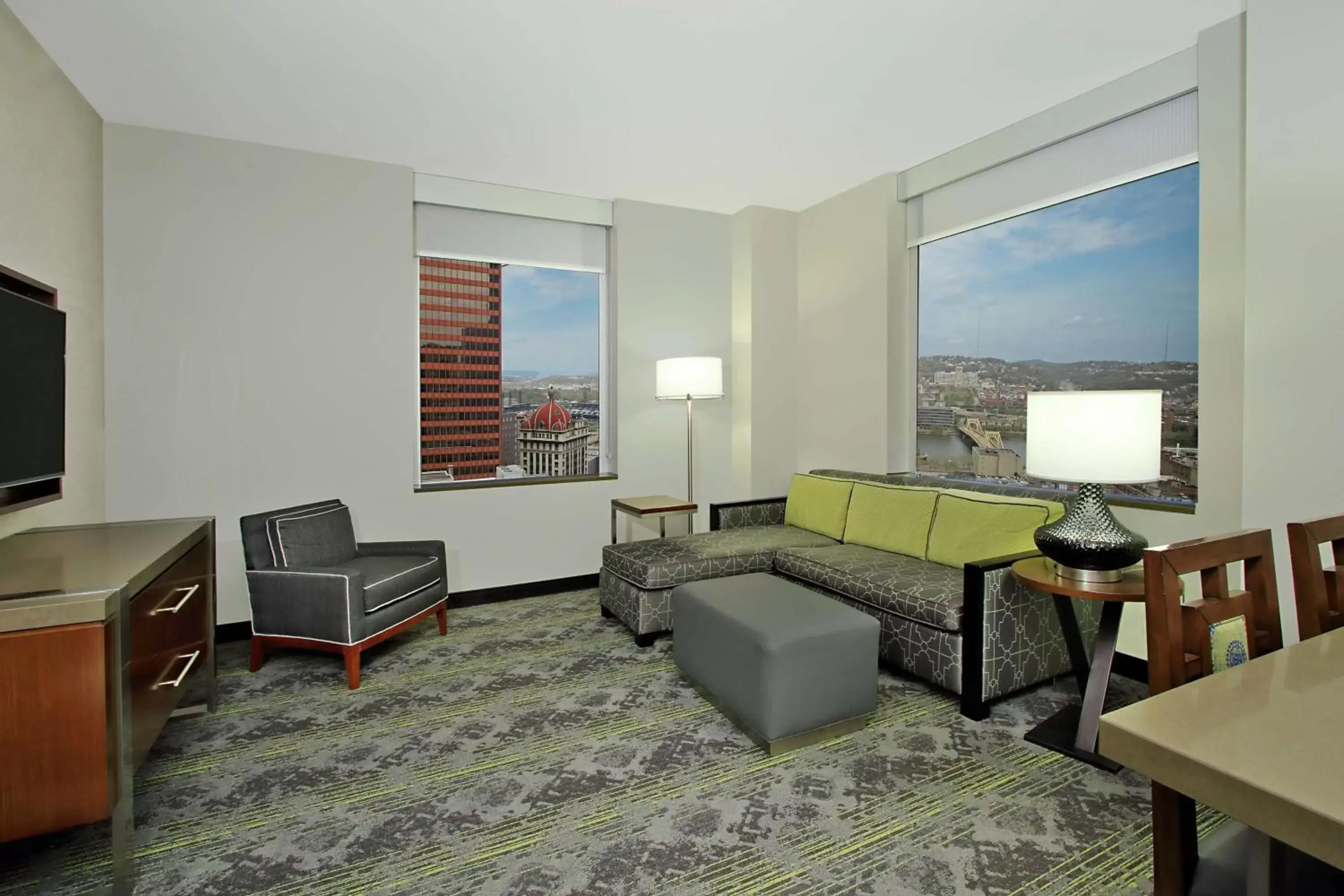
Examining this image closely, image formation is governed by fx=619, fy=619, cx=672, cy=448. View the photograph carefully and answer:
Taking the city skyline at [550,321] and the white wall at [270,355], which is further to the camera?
the city skyline at [550,321]

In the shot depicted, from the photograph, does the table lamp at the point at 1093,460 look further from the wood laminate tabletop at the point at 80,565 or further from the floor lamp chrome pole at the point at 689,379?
the wood laminate tabletop at the point at 80,565

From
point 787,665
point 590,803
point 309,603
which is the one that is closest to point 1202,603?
point 787,665

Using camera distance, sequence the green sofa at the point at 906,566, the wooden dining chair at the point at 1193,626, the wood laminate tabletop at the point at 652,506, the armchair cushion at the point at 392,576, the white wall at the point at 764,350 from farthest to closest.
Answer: the white wall at the point at 764,350 → the wood laminate tabletop at the point at 652,506 → the armchair cushion at the point at 392,576 → the green sofa at the point at 906,566 → the wooden dining chair at the point at 1193,626

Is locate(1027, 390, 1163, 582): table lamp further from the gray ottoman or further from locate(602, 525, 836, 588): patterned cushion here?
locate(602, 525, 836, 588): patterned cushion

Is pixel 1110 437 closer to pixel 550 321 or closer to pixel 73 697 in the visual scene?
pixel 73 697

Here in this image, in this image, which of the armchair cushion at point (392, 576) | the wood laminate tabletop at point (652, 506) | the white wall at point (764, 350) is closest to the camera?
the armchair cushion at point (392, 576)

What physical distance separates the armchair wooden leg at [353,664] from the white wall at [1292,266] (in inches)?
146

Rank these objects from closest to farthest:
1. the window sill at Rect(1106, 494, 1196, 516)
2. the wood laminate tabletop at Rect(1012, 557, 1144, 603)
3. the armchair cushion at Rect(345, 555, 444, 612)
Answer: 1. the wood laminate tabletop at Rect(1012, 557, 1144, 603)
2. the window sill at Rect(1106, 494, 1196, 516)
3. the armchair cushion at Rect(345, 555, 444, 612)

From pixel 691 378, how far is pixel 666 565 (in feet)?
4.60

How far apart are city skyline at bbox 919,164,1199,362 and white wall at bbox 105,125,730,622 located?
288cm

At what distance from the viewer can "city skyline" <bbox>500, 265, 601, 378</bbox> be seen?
4391mm

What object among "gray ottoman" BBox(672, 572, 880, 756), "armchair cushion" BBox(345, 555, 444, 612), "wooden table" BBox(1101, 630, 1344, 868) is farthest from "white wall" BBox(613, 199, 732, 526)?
"wooden table" BBox(1101, 630, 1344, 868)

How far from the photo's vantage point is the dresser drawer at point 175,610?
1.79m

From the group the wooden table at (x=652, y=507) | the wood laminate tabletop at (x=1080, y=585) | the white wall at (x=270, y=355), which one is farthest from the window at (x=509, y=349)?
the wood laminate tabletop at (x=1080, y=585)
